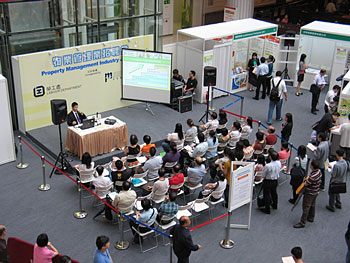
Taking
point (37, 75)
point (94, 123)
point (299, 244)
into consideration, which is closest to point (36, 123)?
point (37, 75)

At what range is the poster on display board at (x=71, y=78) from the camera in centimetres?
1168

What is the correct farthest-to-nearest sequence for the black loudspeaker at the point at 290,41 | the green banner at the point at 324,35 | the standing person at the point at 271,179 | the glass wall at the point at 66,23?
the black loudspeaker at the point at 290,41 < the green banner at the point at 324,35 < the glass wall at the point at 66,23 < the standing person at the point at 271,179

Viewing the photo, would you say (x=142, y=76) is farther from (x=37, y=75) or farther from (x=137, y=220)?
(x=137, y=220)

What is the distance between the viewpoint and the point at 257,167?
31.2 ft

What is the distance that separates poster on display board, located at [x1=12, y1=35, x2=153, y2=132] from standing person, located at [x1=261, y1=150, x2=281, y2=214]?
18.9 ft

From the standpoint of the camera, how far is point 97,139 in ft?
35.5

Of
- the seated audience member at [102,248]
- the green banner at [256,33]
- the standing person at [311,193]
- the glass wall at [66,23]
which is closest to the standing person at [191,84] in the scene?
the glass wall at [66,23]

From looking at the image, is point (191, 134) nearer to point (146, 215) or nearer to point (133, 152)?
point (133, 152)

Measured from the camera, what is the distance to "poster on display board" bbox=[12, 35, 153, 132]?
11.7 m

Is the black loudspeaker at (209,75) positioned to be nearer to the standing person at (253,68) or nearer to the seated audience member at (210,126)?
the seated audience member at (210,126)

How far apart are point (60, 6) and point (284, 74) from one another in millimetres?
7773

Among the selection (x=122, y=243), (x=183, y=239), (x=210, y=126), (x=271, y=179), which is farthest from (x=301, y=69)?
(x=183, y=239)

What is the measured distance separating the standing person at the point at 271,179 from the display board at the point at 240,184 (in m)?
0.78

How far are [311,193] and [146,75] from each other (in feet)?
20.0
